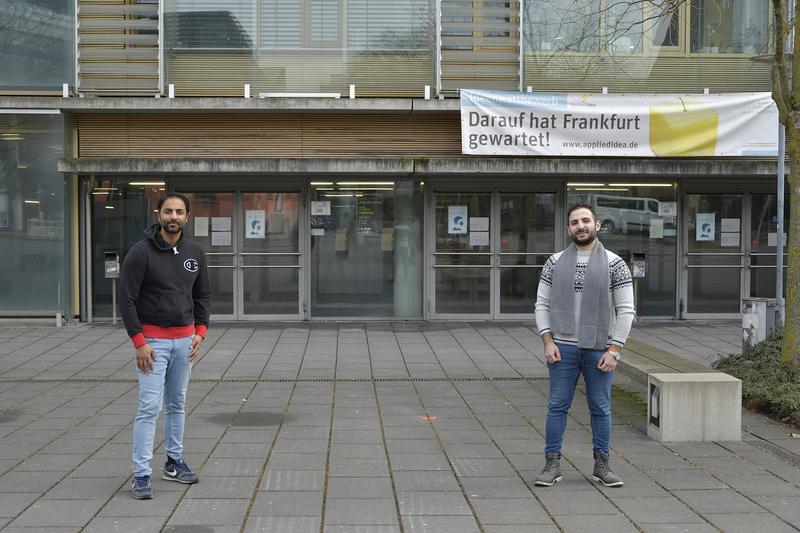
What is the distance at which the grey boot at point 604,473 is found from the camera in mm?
5926

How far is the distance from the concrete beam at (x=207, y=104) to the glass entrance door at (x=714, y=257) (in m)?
5.12

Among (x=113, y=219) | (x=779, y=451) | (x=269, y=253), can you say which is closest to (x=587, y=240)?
(x=779, y=451)

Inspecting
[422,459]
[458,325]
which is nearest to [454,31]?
[458,325]

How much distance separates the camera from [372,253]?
15.6 metres

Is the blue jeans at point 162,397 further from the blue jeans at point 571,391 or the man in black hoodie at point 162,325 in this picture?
the blue jeans at point 571,391

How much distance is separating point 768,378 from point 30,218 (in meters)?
11.9

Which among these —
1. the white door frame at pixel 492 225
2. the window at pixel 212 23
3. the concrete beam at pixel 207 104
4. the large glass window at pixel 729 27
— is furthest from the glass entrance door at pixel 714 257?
the window at pixel 212 23

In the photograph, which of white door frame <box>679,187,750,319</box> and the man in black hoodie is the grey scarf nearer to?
the man in black hoodie

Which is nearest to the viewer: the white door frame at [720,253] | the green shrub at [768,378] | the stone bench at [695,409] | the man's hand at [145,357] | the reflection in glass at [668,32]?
the man's hand at [145,357]

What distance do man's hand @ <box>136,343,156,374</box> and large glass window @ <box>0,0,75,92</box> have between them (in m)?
10.4

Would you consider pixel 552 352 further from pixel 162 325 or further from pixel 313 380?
pixel 313 380

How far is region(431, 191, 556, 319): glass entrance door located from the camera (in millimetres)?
15547

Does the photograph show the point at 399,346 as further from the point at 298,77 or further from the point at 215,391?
the point at 298,77

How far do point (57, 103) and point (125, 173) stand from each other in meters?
1.54
